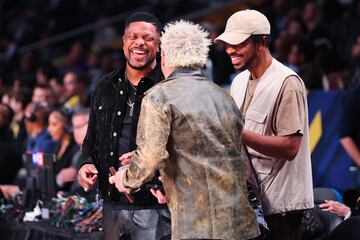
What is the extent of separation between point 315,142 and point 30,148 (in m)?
2.95

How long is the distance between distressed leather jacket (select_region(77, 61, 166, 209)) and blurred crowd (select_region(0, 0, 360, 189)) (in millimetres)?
1937

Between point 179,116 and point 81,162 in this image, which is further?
point 81,162

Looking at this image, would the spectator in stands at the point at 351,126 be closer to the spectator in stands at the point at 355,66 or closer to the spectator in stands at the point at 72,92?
the spectator in stands at the point at 355,66

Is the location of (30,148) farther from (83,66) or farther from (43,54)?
(43,54)

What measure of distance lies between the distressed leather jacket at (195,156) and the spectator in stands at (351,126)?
3.41 m

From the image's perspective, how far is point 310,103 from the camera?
948 centimetres

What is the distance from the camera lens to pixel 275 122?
5531 millimetres

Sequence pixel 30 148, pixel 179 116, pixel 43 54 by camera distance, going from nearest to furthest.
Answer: pixel 179 116 < pixel 30 148 < pixel 43 54

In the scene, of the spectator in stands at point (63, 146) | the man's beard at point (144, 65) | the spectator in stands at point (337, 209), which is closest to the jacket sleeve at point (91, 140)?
the man's beard at point (144, 65)

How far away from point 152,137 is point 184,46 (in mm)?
530

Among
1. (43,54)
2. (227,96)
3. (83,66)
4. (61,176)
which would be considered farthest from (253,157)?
(43,54)

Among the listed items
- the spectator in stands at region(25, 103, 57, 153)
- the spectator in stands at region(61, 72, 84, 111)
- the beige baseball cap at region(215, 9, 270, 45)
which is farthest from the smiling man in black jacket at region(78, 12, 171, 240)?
the spectator in stands at region(61, 72, 84, 111)

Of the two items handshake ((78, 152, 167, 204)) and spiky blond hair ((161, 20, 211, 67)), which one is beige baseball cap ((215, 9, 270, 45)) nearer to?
spiky blond hair ((161, 20, 211, 67))

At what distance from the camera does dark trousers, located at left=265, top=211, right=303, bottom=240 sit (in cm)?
560
